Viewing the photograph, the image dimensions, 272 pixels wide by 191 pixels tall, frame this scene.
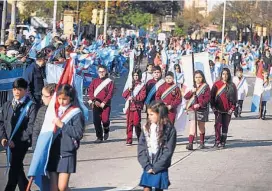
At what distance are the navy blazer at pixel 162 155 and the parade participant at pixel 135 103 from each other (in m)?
6.17

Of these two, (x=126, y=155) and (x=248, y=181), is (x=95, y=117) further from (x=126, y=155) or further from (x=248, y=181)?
(x=248, y=181)

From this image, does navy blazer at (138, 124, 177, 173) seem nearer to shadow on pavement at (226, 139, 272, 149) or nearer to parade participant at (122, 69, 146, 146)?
parade participant at (122, 69, 146, 146)

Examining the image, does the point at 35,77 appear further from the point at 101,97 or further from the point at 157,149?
the point at 157,149

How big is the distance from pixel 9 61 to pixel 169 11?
248 ft

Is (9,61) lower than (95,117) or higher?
higher

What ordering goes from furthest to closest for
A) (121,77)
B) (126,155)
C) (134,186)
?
(121,77), (126,155), (134,186)

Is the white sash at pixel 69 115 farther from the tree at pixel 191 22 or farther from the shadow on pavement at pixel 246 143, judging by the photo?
the tree at pixel 191 22

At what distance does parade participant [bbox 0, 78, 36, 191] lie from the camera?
8.66 metres

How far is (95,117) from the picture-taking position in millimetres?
14414

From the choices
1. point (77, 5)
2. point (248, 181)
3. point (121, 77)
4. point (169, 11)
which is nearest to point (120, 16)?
point (77, 5)

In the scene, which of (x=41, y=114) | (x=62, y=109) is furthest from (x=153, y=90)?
(x=62, y=109)

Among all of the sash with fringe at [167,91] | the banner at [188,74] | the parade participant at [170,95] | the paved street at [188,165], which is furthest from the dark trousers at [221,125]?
the sash with fringe at [167,91]

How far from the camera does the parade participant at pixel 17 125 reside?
28.4 ft

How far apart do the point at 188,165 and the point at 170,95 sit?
6.13 ft
